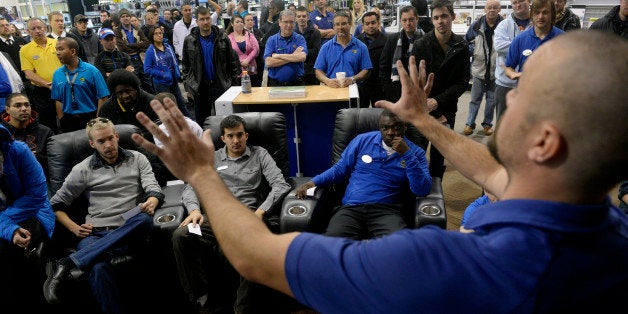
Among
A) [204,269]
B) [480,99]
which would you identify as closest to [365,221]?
[204,269]

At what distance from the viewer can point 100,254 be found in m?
2.37

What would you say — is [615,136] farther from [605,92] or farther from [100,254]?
[100,254]

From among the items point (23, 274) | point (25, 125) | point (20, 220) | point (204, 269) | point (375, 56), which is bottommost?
point (204, 269)

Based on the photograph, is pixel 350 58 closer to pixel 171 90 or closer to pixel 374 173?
pixel 374 173

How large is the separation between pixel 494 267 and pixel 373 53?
14.1ft

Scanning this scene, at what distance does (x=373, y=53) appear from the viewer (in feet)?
15.5

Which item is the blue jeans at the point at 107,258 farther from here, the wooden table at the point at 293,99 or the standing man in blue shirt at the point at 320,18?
the standing man in blue shirt at the point at 320,18

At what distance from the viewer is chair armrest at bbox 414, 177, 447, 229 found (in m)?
2.39

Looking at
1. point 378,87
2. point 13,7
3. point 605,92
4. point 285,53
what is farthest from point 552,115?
point 13,7

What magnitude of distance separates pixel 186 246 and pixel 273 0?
531cm

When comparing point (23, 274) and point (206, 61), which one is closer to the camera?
point (23, 274)

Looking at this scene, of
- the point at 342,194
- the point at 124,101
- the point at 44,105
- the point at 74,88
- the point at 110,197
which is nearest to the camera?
the point at 110,197

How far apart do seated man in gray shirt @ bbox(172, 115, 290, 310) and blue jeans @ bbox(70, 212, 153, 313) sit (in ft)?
0.75

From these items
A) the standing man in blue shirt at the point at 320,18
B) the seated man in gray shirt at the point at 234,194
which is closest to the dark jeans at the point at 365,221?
the seated man in gray shirt at the point at 234,194
